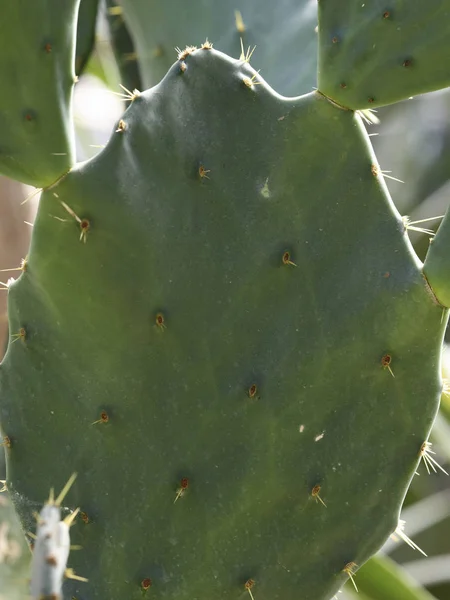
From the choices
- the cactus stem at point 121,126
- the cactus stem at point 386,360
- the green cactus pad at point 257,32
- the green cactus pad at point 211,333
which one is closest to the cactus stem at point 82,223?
the green cactus pad at point 211,333

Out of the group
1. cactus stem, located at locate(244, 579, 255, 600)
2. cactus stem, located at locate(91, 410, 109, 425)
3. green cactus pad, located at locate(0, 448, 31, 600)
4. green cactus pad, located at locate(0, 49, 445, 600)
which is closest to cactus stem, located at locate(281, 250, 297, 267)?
green cactus pad, located at locate(0, 49, 445, 600)

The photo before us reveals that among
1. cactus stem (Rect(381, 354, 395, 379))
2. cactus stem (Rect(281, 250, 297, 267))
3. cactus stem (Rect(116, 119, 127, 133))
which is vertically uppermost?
cactus stem (Rect(116, 119, 127, 133))

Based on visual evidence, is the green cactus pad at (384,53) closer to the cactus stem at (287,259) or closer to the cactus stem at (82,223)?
the cactus stem at (287,259)

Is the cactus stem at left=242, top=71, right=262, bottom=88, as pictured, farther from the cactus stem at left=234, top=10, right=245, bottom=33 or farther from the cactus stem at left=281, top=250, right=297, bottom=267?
the cactus stem at left=234, top=10, right=245, bottom=33

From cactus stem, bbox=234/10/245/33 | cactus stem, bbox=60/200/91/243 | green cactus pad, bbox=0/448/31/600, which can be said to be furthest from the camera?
green cactus pad, bbox=0/448/31/600

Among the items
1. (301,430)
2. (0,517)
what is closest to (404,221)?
(301,430)

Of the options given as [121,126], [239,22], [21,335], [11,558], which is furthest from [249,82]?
[11,558]

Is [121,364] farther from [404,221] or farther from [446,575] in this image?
[446,575]

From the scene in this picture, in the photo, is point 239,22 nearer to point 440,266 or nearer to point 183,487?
point 440,266
